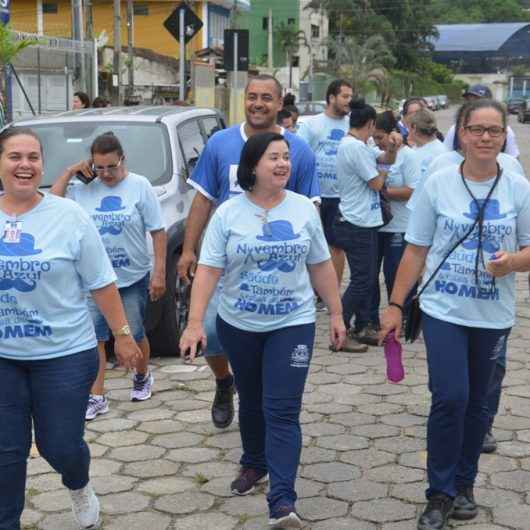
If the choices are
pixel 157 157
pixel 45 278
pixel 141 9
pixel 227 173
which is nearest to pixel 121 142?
pixel 157 157

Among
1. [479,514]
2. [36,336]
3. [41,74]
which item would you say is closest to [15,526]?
[36,336]

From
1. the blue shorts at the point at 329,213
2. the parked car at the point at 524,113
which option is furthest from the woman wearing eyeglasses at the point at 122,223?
the parked car at the point at 524,113

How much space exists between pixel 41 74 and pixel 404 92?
6089 cm

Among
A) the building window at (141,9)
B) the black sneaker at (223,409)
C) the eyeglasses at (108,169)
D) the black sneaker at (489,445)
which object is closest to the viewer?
the black sneaker at (489,445)

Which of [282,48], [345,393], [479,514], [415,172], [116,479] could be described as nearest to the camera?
[479,514]

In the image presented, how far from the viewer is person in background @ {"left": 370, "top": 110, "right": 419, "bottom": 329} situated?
7426 millimetres

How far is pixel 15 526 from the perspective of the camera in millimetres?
3678

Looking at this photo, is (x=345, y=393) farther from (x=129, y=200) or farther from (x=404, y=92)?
(x=404, y=92)

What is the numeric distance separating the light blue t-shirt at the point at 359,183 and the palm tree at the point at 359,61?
176 feet

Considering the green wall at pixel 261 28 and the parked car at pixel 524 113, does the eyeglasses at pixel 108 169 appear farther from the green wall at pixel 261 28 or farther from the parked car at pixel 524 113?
the green wall at pixel 261 28

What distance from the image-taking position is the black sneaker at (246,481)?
454 centimetres

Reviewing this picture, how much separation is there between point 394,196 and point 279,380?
3.72m

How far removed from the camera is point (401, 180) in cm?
761

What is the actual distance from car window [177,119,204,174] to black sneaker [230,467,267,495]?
3.35m
